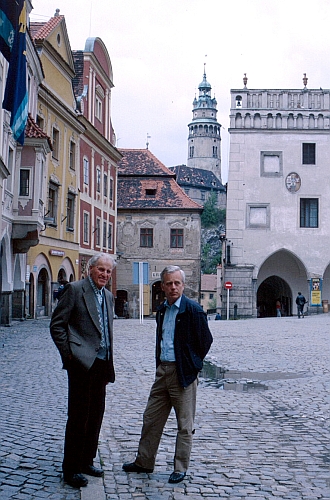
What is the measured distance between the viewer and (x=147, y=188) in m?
46.6

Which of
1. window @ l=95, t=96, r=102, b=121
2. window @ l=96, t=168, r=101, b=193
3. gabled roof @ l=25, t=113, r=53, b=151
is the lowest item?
gabled roof @ l=25, t=113, r=53, b=151

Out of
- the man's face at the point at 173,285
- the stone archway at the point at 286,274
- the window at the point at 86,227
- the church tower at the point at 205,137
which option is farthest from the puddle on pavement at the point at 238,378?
the church tower at the point at 205,137

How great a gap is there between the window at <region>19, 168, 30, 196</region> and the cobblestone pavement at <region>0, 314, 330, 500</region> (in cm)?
1126

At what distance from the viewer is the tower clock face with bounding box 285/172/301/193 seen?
4106 cm

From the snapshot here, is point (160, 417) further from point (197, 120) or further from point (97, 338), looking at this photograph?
point (197, 120)

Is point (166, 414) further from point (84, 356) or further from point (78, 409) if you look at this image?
point (84, 356)

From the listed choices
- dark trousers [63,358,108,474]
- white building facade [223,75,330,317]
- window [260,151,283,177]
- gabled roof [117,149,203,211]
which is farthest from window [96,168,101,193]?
dark trousers [63,358,108,474]

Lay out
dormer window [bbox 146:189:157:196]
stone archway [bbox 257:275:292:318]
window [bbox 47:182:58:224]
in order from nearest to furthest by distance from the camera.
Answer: window [bbox 47:182:58:224] < stone archway [bbox 257:275:292:318] < dormer window [bbox 146:189:157:196]

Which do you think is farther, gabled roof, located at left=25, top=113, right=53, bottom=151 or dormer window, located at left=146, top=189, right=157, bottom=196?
dormer window, located at left=146, top=189, right=157, bottom=196

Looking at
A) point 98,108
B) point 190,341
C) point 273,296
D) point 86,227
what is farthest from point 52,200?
point 190,341

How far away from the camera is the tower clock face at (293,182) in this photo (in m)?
41.1

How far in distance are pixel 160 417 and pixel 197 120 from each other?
154 meters

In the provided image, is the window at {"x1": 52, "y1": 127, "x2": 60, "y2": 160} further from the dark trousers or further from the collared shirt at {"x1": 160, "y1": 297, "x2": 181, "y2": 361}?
the dark trousers

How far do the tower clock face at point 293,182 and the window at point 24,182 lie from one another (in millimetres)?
21682
